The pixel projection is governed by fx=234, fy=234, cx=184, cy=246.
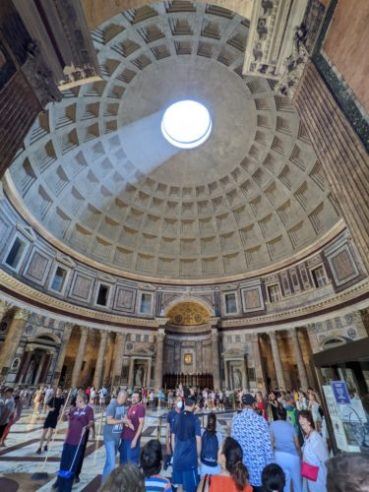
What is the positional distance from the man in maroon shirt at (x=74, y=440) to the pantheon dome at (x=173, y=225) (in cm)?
886

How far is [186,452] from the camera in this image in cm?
357

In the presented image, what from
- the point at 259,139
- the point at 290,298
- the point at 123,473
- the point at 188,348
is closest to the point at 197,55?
the point at 259,139

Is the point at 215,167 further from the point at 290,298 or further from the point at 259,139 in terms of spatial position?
the point at 290,298

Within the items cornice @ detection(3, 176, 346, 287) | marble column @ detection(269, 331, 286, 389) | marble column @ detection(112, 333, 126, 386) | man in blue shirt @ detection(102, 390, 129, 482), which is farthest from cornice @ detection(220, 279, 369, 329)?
man in blue shirt @ detection(102, 390, 129, 482)

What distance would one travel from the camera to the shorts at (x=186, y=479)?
135 inches

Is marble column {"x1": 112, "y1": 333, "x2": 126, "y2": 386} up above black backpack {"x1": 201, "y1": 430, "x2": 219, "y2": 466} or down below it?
above

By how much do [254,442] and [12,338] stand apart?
18123mm

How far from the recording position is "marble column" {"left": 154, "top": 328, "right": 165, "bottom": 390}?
2083 centimetres

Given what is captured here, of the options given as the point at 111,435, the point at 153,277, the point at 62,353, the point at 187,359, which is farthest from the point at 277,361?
the point at 111,435

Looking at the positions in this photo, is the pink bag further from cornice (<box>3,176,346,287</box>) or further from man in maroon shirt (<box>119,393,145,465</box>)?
cornice (<box>3,176,346,287</box>)

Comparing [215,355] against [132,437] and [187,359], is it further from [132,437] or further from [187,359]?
[132,437]

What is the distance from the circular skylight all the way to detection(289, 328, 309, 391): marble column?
19.6 meters

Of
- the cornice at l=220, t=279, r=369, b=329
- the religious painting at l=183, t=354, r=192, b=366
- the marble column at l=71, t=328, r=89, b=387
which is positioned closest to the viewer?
the cornice at l=220, t=279, r=369, b=329

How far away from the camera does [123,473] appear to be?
148 cm
